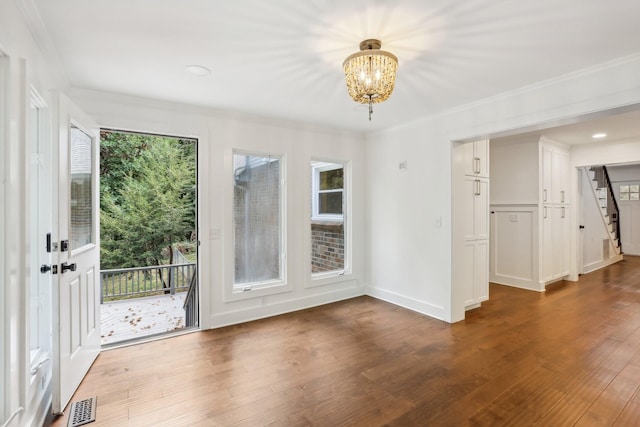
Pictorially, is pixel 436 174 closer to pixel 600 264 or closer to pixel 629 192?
pixel 600 264

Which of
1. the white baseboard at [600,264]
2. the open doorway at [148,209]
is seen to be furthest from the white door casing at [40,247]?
the white baseboard at [600,264]

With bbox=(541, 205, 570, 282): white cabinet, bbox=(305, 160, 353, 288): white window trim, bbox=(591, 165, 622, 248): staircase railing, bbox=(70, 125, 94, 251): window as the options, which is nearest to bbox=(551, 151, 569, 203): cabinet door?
bbox=(541, 205, 570, 282): white cabinet

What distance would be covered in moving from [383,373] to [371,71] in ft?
7.50

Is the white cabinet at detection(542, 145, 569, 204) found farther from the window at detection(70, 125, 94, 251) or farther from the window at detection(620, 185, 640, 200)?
the window at detection(70, 125, 94, 251)

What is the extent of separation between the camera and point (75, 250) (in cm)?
225

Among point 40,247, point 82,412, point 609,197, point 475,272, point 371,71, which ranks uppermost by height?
point 371,71

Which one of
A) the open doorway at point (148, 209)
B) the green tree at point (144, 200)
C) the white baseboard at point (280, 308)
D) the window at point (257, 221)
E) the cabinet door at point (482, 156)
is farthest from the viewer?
the green tree at point (144, 200)

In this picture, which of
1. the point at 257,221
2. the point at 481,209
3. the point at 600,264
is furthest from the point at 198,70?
the point at 600,264

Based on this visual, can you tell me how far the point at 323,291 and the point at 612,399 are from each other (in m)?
2.96

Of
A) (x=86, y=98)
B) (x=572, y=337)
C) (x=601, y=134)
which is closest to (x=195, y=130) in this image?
(x=86, y=98)

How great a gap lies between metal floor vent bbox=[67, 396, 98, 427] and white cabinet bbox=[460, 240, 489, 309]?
3816 mm

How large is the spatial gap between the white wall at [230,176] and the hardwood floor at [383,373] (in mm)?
335

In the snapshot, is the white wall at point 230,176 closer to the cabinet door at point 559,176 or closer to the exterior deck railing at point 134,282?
the exterior deck railing at point 134,282

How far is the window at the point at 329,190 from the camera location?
4551 millimetres
